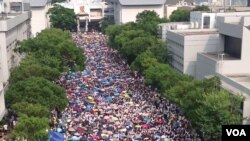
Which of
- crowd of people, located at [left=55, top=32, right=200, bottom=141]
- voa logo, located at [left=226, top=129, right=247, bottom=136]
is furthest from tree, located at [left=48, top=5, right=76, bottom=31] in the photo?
voa logo, located at [left=226, top=129, right=247, bottom=136]

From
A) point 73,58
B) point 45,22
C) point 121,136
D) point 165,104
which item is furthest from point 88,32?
point 121,136

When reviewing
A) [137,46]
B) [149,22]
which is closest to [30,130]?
[137,46]

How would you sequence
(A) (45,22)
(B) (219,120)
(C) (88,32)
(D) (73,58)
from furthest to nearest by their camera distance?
(C) (88,32) < (A) (45,22) < (D) (73,58) < (B) (219,120)

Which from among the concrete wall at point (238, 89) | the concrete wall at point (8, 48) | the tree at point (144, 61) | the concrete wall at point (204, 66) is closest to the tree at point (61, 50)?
the concrete wall at point (8, 48)

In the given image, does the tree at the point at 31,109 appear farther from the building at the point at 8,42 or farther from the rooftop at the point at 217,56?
the rooftop at the point at 217,56

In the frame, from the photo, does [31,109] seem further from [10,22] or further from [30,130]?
[10,22]

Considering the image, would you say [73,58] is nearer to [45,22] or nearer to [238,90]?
[238,90]
